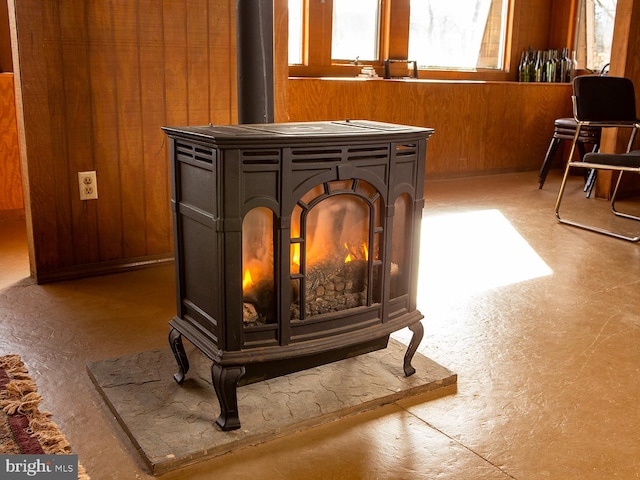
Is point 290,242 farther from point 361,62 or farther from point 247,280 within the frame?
point 361,62

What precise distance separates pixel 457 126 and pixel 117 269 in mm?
3327

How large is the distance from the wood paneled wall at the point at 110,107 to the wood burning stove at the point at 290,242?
3.65 feet

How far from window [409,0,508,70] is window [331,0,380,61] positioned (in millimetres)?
370

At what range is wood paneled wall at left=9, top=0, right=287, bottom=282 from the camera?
2.50 m

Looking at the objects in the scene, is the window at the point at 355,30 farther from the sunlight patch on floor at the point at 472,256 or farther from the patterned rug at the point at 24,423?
the patterned rug at the point at 24,423

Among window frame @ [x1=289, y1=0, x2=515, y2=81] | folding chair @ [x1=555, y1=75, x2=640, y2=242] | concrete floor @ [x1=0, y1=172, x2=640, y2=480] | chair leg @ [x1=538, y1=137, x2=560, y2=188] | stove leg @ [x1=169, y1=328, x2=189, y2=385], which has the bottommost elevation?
concrete floor @ [x1=0, y1=172, x2=640, y2=480]

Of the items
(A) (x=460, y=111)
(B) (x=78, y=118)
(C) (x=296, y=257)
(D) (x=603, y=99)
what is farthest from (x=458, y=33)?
(C) (x=296, y=257)

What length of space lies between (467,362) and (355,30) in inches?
142

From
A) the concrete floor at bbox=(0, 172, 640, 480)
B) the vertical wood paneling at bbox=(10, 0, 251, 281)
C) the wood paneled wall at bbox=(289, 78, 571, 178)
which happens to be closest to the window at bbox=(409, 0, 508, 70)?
the wood paneled wall at bbox=(289, 78, 571, 178)

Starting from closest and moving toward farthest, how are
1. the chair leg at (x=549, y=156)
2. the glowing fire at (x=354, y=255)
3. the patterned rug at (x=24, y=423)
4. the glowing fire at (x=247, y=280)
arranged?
1. the patterned rug at (x=24, y=423)
2. the glowing fire at (x=247, y=280)
3. the glowing fire at (x=354, y=255)
4. the chair leg at (x=549, y=156)

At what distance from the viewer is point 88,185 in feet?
8.77

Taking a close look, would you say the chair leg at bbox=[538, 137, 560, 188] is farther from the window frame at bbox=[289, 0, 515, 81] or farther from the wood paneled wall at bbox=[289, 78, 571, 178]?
the window frame at bbox=[289, 0, 515, 81]

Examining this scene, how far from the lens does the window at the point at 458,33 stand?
5.36m

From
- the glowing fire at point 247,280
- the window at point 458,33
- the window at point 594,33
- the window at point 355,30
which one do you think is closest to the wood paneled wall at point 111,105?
the glowing fire at point 247,280
